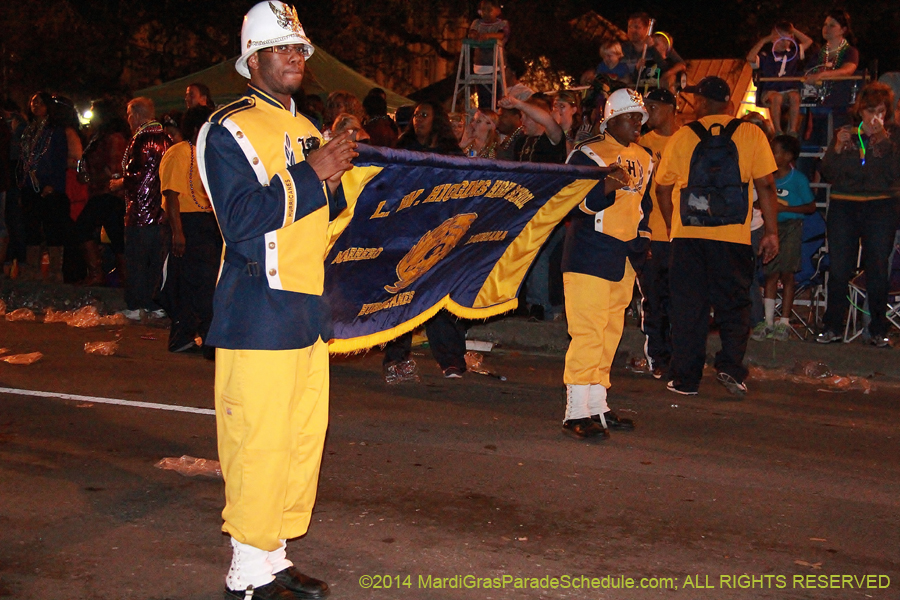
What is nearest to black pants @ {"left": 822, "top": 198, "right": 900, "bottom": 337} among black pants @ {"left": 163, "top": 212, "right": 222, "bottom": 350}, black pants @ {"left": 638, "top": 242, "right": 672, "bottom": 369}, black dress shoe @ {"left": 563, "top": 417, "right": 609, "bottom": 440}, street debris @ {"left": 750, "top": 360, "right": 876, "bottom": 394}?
street debris @ {"left": 750, "top": 360, "right": 876, "bottom": 394}

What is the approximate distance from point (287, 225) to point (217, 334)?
1.64 ft

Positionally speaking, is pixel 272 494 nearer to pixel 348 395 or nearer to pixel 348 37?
pixel 348 395

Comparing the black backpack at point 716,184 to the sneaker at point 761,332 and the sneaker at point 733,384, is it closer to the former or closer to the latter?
the sneaker at point 733,384

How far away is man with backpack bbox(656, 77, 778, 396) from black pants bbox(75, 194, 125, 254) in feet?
22.7

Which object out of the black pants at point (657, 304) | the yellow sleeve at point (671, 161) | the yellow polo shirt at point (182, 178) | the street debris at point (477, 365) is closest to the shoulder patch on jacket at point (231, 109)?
the yellow sleeve at point (671, 161)

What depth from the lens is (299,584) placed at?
4246 millimetres

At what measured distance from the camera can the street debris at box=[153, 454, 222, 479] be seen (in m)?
5.88

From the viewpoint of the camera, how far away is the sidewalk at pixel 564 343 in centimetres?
985

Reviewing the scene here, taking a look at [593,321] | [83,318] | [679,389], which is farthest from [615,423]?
[83,318]

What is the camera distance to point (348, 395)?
26.6 ft

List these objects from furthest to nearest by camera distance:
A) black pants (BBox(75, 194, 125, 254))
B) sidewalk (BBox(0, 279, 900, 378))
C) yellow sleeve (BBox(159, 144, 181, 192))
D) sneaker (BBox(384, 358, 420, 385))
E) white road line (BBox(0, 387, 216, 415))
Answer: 1. black pants (BBox(75, 194, 125, 254))
2. sidewalk (BBox(0, 279, 900, 378))
3. yellow sleeve (BBox(159, 144, 181, 192))
4. sneaker (BBox(384, 358, 420, 385))
5. white road line (BBox(0, 387, 216, 415))

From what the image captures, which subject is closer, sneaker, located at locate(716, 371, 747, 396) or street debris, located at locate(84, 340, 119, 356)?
sneaker, located at locate(716, 371, 747, 396)

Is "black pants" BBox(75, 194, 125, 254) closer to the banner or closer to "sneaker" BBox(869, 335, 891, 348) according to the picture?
the banner

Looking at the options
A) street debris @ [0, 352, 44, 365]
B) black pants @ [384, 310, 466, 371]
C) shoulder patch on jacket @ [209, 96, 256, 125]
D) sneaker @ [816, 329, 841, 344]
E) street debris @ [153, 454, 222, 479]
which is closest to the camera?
shoulder patch on jacket @ [209, 96, 256, 125]
